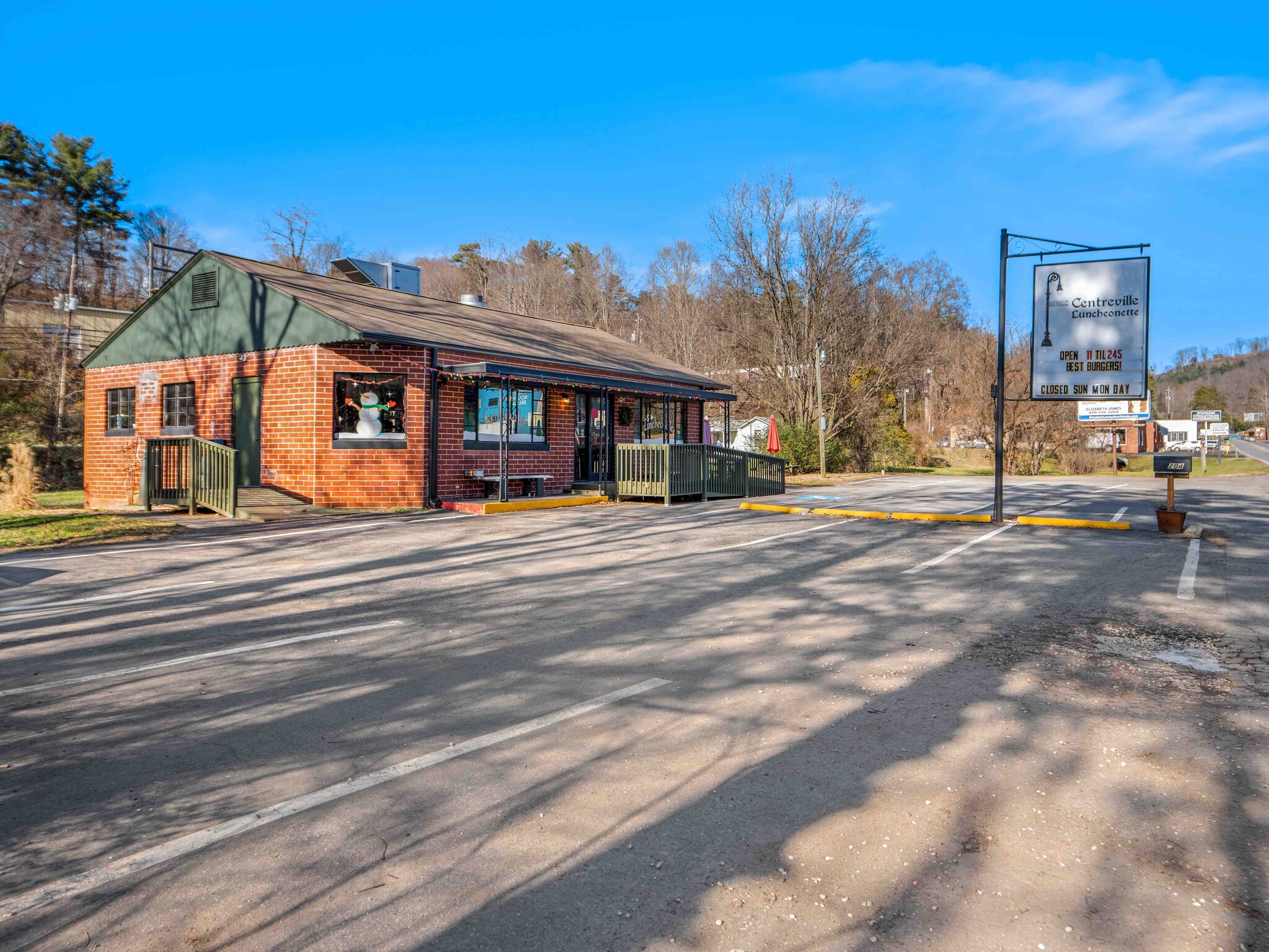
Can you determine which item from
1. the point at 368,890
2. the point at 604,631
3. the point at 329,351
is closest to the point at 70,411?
the point at 329,351

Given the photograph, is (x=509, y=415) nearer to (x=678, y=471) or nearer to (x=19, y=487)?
(x=678, y=471)

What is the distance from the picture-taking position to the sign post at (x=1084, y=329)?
15.2 m

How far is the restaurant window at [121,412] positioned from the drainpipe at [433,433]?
10.2 m

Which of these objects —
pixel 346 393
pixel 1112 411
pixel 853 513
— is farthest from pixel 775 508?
pixel 1112 411

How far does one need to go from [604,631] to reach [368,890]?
381 cm

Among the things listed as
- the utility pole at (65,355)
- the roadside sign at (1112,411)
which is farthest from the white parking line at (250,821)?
the roadside sign at (1112,411)

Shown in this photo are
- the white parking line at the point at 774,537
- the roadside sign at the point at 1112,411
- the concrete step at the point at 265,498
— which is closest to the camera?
the white parking line at the point at 774,537

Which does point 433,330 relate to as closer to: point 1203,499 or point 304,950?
point 304,950

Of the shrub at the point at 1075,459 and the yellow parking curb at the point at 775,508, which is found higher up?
the shrub at the point at 1075,459

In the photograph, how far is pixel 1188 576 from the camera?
923 centimetres

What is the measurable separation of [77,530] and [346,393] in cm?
680

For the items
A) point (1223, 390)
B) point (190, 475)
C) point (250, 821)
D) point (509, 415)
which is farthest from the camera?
point (1223, 390)

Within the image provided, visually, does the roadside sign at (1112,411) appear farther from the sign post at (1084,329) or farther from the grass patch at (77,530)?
the grass patch at (77,530)

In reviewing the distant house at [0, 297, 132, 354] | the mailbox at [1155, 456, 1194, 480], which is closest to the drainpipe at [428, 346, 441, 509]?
the mailbox at [1155, 456, 1194, 480]
